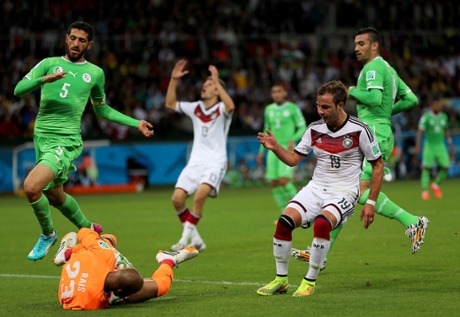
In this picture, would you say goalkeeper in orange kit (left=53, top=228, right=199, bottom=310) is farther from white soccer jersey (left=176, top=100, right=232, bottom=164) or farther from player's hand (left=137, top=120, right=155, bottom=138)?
white soccer jersey (left=176, top=100, right=232, bottom=164)

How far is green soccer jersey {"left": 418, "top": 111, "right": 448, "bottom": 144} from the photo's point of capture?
84.3ft

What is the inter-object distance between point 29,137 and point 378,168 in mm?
20362

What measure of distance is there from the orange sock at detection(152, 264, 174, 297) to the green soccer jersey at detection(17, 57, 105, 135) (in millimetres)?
2927

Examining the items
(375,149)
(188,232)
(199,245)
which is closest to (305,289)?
(375,149)

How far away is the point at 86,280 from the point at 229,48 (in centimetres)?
2765

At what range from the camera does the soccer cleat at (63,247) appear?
9234mm

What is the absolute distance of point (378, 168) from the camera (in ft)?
31.8

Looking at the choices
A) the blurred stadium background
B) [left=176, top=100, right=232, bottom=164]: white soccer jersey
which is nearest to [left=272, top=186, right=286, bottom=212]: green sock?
[left=176, top=100, right=232, bottom=164]: white soccer jersey

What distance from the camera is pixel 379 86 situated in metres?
11.7

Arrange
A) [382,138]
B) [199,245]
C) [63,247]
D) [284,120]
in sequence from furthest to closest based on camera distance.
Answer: [284,120] → [199,245] → [382,138] → [63,247]

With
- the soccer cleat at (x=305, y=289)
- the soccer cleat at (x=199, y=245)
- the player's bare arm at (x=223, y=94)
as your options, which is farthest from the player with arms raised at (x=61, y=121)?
the player's bare arm at (x=223, y=94)

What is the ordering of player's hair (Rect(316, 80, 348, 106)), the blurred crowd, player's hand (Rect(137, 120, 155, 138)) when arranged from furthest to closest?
the blurred crowd, player's hand (Rect(137, 120, 155, 138)), player's hair (Rect(316, 80, 348, 106))

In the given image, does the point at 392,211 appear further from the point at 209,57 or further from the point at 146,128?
the point at 209,57

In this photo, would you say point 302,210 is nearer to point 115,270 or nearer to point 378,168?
point 378,168
